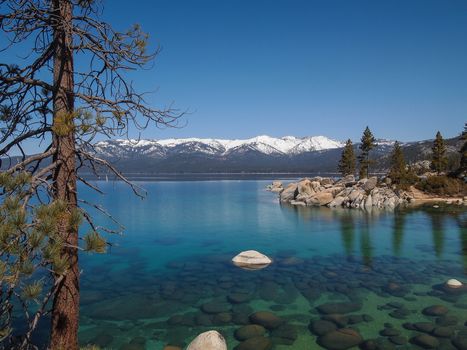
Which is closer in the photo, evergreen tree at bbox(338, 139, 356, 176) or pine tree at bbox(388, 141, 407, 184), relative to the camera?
pine tree at bbox(388, 141, 407, 184)

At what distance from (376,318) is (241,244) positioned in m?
21.8

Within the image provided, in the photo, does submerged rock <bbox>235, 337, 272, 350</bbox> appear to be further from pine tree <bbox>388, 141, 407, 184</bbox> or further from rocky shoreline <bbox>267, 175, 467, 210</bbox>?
pine tree <bbox>388, 141, 407, 184</bbox>

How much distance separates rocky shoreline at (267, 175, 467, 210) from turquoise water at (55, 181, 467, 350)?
2118 centimetres

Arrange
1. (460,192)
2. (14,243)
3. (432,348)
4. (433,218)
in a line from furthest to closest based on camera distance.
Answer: (460,192) → (433,218) → (432,348) → (14,243)

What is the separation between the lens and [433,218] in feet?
174

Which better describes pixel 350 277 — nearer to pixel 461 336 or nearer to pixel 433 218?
pixel 461 336

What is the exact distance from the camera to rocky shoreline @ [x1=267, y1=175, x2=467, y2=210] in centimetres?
7162

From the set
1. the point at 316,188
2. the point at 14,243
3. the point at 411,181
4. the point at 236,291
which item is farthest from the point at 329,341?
the point at 411,181

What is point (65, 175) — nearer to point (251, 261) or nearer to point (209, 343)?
point (209, 343)

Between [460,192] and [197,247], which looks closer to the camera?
[197,247]

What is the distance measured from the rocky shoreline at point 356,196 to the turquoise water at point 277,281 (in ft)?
69.5

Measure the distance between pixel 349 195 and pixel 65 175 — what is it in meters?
72.5

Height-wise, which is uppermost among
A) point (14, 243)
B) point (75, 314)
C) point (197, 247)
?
point (14, 243)

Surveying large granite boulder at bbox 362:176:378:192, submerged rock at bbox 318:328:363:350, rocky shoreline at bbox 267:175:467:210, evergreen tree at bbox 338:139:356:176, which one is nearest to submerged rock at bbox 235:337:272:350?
submerged rock at bbox 318:328:363:350
